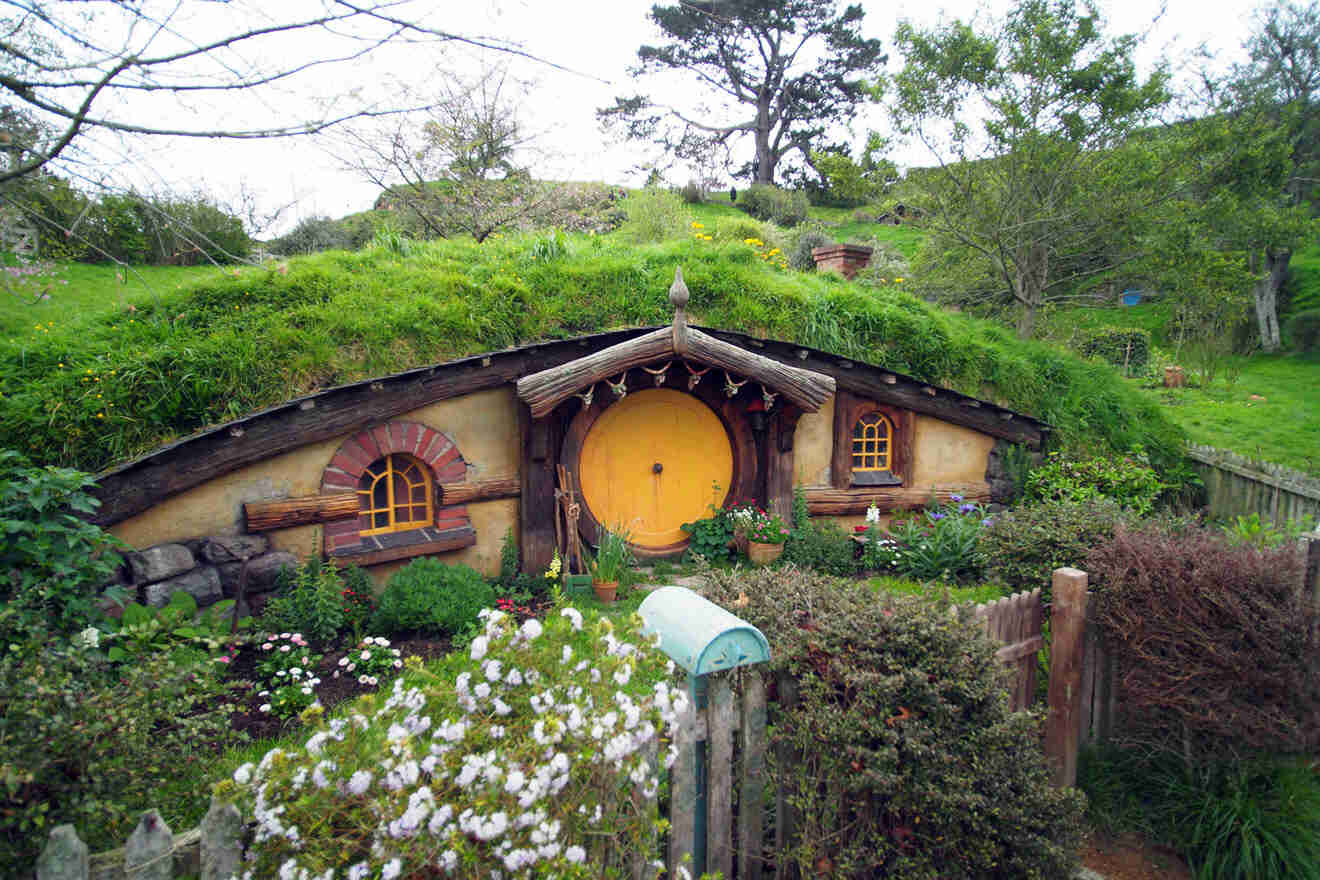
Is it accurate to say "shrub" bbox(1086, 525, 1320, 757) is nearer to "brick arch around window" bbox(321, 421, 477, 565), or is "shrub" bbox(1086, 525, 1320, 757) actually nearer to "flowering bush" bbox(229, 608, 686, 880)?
"flowering bush" bbox(229, 608, 686, 880)

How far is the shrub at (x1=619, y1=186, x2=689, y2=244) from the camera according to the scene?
15244 millimetres

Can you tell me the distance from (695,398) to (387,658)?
4294mm

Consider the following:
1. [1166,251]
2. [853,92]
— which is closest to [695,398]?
[1166,251]

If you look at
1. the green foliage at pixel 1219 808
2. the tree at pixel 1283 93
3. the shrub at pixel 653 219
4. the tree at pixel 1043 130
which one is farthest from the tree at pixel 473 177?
the tree at pixel 1283 93

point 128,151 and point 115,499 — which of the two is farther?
point 115,499

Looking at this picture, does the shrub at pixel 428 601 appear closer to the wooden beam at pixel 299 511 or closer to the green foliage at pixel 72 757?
the wooden beam at pixel 299 511

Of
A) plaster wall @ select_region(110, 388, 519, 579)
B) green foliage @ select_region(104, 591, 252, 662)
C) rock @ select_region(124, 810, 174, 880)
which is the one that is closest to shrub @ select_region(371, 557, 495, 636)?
plaster wall @ select_region(110, 388, 519, 579)

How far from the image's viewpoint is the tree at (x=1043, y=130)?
33.4 feet

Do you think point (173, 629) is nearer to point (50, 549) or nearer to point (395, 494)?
point (50, 549)

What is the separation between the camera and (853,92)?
29.4 metres

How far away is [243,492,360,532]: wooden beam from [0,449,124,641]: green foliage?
1.33 m

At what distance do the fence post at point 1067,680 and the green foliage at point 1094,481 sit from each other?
16.8 ft

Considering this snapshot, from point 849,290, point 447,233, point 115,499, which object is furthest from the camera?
point 447,233

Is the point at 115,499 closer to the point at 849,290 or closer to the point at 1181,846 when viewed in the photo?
the point at 1181,846
